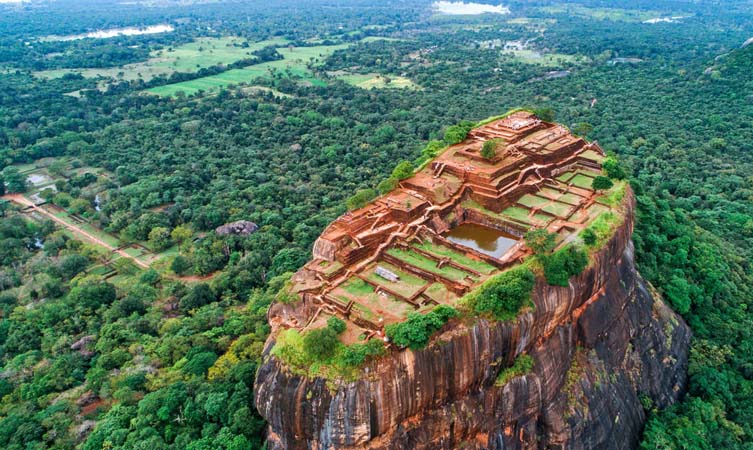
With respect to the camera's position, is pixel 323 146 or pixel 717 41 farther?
pixel 717 41

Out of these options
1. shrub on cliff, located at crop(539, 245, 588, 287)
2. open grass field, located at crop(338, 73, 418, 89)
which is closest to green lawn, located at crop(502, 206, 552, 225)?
shrub on cliff, located at crop(539, 245, 588, 287)

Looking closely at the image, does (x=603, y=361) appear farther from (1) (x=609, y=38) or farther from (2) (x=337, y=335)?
(1) (x=609, y=38)

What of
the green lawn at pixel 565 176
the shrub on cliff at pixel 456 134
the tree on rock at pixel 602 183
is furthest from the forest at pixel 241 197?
the shrub on cliff at pixel 456 134

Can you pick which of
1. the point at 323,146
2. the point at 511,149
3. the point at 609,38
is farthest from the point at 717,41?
the point at 511,149

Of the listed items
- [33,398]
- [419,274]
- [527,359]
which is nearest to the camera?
[527,359]

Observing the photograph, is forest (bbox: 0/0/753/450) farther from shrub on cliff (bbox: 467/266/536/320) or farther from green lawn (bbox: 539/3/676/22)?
green lawn (bbox: 539/3/676/22)


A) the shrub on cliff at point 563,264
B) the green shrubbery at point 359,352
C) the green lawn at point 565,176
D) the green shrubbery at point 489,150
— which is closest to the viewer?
the green shrubbery at point 359,352

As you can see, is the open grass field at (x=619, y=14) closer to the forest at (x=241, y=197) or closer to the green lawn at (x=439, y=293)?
the forest at (x=241, y=197)
